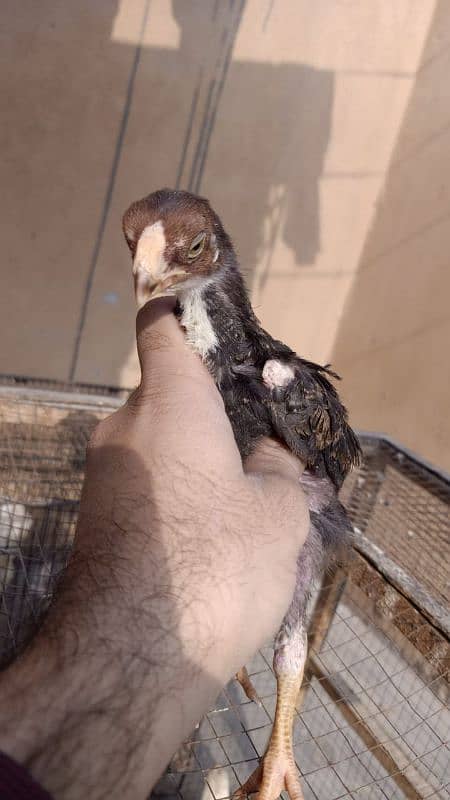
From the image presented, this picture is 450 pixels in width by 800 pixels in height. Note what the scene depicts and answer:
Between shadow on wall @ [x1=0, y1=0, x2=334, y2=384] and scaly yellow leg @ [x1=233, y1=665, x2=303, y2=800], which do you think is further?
shadow on wall @ [x1=0, y1=0, x2=334, y2=384]

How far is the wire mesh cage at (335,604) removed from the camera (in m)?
1.61

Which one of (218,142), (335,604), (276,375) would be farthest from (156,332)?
(218,142)

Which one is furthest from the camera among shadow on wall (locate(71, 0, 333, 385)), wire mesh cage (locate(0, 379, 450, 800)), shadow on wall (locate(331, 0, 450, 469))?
shadow on wall (locate(71, 0, 333, 385))

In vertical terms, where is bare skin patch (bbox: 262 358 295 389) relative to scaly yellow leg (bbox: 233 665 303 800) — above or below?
above

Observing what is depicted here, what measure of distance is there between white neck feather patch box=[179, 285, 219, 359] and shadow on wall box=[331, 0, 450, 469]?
2.00 metres

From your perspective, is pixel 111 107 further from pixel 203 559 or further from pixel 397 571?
pixel 203 559

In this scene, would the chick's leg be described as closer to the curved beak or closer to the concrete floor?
the curved beak

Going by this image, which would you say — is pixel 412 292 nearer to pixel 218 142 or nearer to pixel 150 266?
pixel 218 142

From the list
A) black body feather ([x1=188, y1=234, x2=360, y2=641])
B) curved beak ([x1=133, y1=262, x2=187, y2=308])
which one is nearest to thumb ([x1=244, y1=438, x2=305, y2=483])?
black body feather ([x1=188, y1=234, x2=360, y2=641])

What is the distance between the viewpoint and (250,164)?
140 inches

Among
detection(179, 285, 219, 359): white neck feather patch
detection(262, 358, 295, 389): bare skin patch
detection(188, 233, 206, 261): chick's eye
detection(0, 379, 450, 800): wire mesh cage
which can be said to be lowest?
detection(0, 379, 450, 800): wire mesh cage

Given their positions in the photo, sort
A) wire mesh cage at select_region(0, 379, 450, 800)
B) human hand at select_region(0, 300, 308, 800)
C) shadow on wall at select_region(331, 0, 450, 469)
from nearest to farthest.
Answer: human hand at select_region(0, 300, 308, 800) < wire mesh cage at select_region(0, 379, 450, 800) < shadow on wall at select_region(331, 0, 450, 469)

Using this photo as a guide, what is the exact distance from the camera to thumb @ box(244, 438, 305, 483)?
3.63ft

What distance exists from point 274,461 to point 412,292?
2.44 metres
